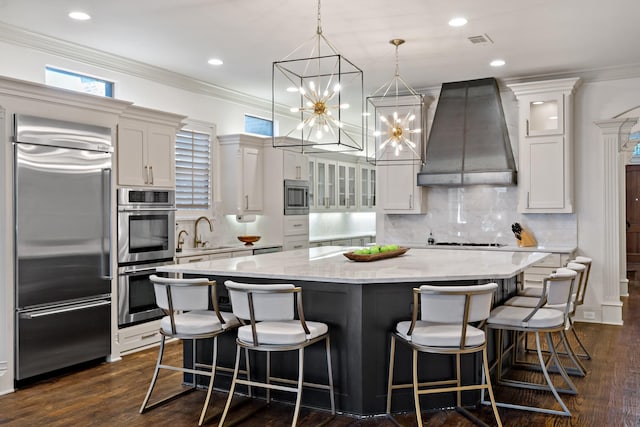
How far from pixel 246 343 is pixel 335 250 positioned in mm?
2262

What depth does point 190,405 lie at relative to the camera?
3.81 m

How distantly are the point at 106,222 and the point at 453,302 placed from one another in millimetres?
3178

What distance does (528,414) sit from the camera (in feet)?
11.8

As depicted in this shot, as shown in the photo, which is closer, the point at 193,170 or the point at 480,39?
the point at 480,39

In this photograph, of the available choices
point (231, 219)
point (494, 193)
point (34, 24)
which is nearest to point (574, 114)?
point (494, 193)

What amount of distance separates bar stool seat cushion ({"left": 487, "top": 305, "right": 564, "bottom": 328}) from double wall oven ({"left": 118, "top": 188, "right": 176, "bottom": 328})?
3262mm

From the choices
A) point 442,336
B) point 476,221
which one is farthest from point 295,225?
point 442,336

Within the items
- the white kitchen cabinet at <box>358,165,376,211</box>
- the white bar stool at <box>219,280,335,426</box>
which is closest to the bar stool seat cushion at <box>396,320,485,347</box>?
the white bar stool at <box>219,280,335,426</box>

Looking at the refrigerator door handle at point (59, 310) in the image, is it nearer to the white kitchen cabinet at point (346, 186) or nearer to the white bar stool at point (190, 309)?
the white bar stool at point (190, 309)

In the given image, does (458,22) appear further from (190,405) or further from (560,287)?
(190,405)

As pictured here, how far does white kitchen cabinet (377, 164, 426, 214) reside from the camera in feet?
23.7

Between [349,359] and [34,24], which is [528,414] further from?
[34,24]

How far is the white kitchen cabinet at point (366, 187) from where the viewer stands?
10.8 metres

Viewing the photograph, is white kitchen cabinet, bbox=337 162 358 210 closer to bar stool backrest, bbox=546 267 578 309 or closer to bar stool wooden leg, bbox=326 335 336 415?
bar stool backrest, bbox=546 267 578 309
